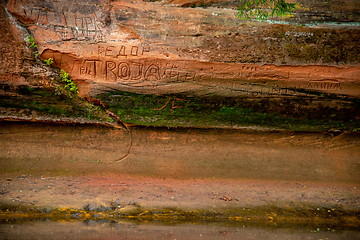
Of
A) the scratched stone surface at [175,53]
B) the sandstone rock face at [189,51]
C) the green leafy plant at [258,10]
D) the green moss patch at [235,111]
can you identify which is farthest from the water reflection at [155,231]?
the green leafy plant at [258,10]

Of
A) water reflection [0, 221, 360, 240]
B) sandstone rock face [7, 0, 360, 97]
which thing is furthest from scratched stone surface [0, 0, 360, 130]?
water reflection [0, 221, 360, 240]

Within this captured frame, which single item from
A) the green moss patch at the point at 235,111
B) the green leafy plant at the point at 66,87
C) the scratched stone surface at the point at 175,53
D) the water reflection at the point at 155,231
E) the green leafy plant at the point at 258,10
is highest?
the green leafy plant at the point at 258,10

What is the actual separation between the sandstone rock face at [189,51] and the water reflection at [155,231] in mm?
2016

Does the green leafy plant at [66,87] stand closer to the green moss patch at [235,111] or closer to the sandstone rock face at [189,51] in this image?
the sandstone rock face at [189,51]

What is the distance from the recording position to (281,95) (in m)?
3.39

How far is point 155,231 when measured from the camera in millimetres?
3324

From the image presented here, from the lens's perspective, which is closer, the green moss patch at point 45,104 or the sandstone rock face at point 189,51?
the sandstone rock face at point 189,51

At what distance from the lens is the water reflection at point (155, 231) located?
3.24 meters

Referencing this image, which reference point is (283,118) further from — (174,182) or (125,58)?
(125,58)

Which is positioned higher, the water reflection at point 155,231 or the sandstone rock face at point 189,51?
the sandstone rock face at point 189,51

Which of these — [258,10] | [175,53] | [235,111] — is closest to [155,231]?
[235,111]

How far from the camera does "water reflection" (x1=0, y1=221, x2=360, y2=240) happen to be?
10.6 feet

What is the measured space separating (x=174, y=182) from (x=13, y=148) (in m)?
2.68

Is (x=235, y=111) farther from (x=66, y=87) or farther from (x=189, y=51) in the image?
(x=66, y=87)
